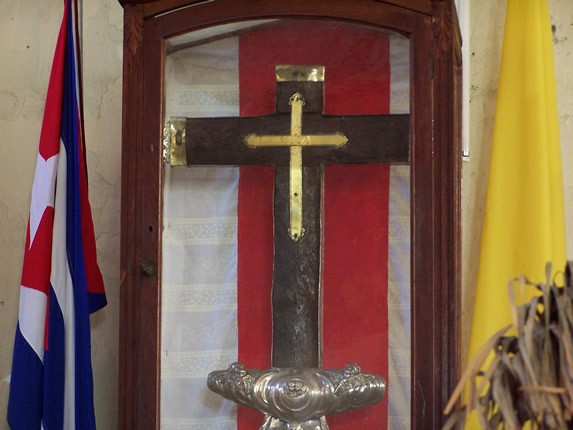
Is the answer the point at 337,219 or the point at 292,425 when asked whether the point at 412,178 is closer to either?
the point at 337,219

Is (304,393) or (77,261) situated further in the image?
(77,261)

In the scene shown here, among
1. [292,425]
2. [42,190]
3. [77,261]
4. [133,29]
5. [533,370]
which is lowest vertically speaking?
[292,425]

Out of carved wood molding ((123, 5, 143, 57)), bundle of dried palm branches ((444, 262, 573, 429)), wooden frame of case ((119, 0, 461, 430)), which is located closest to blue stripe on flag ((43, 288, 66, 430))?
wooden frame of case ((119, 0, 461, 430))

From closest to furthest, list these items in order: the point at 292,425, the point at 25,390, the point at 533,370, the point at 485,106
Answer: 1. the point at 533,370
2. the point at 292,425
3. the point at 25,390
4. the point at 485,106

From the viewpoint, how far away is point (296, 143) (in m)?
1.57

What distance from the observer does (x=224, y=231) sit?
1.57 metres

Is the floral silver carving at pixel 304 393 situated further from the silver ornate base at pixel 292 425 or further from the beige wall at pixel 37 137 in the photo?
the beige wall at pixel 37 137

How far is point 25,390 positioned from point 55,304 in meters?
0.16

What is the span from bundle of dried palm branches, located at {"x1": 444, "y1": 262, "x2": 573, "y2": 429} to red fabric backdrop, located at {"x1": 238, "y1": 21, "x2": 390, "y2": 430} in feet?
1.44

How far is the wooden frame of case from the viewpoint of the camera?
1.47 m

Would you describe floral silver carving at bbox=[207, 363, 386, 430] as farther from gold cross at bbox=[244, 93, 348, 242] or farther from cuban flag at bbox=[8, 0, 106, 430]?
cuban flag at bbox=[8, 0, 106, 430]

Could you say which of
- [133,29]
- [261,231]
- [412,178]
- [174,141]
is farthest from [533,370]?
[133,29]

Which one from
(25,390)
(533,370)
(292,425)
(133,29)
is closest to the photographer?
(533,370)

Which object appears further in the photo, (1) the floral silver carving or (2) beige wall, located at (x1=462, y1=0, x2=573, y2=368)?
(2) beige wall, located at (x1=462, y1=0, x2=573, y2=368)
